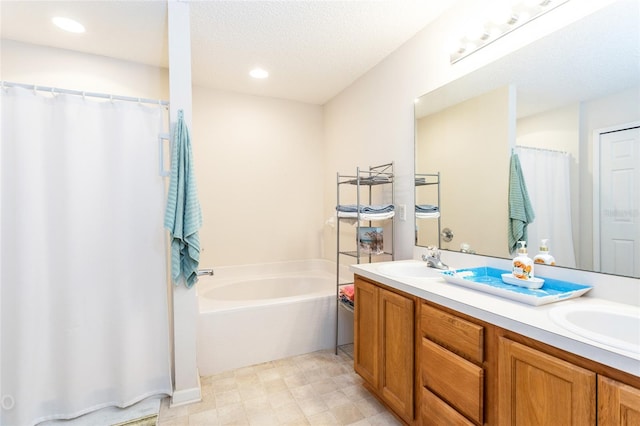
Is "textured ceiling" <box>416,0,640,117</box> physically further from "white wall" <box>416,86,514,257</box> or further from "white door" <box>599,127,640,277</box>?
"white door" <box>599,127,640,277</box>

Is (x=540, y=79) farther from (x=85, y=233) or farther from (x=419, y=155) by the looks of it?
(x=85, y=233)

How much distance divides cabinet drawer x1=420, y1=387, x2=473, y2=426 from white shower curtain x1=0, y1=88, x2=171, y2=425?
5.07ft

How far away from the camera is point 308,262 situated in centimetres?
348

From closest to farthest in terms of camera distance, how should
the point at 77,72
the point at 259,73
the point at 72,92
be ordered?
the point at 72,92, the point at 77,72, the point at 259,73

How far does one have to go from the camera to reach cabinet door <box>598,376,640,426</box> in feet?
2.39

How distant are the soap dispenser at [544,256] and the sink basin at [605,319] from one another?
0.30 meters

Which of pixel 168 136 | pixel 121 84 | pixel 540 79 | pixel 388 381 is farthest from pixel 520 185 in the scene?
pixel 121 84

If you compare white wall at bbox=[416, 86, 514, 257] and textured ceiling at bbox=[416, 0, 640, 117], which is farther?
white wall at bbox=[416, 86, 514, 257]

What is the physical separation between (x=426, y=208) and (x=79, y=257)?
2213 millimetres

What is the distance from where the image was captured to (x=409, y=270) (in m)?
1.90

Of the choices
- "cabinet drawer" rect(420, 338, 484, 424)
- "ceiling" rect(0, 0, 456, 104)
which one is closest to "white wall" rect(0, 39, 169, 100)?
"ceiling" rect(0, 0, 456, 104)

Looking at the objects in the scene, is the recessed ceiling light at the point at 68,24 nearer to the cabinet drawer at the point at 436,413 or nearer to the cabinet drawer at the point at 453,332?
the cabinet drawer at the point at 453,332

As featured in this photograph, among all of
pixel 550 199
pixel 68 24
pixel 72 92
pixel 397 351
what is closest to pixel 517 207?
pixel 550 199

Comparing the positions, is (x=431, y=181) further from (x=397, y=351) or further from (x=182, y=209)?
(x=182, y=209)
